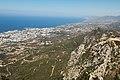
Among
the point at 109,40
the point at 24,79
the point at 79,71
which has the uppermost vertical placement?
the point at 109,40

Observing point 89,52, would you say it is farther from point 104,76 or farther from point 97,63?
point 104,76

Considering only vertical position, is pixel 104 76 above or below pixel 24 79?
above

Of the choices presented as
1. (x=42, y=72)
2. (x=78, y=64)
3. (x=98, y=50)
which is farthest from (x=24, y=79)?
(x=98, y=50)

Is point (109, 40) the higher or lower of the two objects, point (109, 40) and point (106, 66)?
the higher

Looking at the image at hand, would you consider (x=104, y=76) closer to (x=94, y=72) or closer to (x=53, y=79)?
(x=94, y=72)

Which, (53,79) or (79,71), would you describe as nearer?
(79,71)

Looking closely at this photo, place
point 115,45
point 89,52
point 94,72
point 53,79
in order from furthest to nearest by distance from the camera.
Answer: point 53,79 → point 89,52 → point 115,45 → point 94,72

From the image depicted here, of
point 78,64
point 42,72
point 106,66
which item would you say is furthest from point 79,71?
point 42,72

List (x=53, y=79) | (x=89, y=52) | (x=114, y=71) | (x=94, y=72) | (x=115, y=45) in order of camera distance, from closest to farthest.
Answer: (x=114, y=71)
(x=94, y=72)
(x=115, y=45)
(x=89, y=52)
(x=53, y=79)

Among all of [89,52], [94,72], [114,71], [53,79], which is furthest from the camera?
[53,79]
